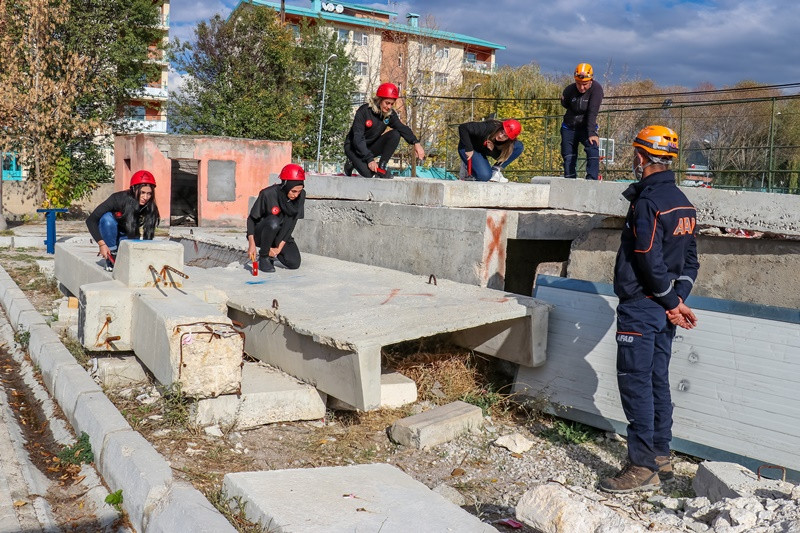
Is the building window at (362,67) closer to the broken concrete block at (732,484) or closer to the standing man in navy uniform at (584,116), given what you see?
the standing man in navy uniform at (584,116)

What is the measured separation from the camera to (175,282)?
610 cm

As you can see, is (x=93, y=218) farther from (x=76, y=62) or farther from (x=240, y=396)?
(x=76, y=62)

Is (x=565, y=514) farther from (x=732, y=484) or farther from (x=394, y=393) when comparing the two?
(x=394, y=393)

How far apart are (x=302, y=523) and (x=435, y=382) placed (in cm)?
308

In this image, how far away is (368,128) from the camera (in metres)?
9.61

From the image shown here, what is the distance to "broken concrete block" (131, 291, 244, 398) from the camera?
4.79m

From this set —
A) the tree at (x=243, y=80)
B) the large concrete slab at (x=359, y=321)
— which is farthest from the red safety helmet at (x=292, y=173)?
the tree at (x=243, y=80)

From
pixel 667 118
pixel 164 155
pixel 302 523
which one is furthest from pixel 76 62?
pixel 302 523

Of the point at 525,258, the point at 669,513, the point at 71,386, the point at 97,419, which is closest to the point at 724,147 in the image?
the point at 525,258

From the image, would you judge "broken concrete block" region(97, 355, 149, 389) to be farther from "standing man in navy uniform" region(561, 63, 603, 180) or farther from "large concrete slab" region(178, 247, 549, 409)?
"standing man in navy uniform" region(561, 63, 603, 180)

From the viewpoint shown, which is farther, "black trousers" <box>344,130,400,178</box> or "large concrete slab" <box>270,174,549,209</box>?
"black trousers" <box>344,130,400,178</box>

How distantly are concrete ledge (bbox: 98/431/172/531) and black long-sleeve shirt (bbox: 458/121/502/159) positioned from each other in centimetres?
568

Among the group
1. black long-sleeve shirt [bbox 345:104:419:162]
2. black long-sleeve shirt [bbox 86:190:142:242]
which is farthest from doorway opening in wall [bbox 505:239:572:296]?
black long-sleeve shirt [bbox 86:190:142:242]

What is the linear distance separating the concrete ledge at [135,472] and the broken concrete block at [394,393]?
155cm
